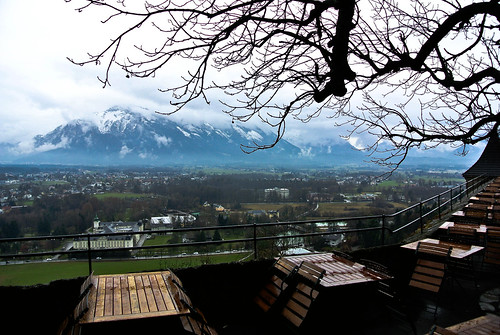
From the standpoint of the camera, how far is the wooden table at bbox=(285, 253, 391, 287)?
15.4ft

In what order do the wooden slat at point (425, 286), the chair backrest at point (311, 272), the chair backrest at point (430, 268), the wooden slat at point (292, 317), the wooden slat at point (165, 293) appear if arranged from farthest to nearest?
the chair backrest at point (430, 268) < the wooden slat at point (425, 286) < the chair backrest at point (311, 272) < the wooden slat at point (292, 317) < the wooden slat at point (165, 293)

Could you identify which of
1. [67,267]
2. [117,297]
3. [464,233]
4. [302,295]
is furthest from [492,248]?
[67,267]

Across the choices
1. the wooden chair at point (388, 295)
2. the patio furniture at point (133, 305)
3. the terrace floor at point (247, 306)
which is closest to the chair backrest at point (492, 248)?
the terrace floor at point (247, 306)

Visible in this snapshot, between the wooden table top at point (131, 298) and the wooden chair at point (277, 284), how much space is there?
136 centimetres

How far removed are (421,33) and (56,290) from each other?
6.92 m

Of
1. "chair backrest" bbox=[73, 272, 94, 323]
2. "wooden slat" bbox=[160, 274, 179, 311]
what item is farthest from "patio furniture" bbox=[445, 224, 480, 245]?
"chair backrest" bbox=[73, 272, 94, 323]

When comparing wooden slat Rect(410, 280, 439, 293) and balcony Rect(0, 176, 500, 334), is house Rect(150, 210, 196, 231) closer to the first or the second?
balcony Rect(0, 176, 500, 334)

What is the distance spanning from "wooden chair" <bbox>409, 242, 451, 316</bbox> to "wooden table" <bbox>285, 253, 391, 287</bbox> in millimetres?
1097

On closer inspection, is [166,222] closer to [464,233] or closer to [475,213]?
[475,213]

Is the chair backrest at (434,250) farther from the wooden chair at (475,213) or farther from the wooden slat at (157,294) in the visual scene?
the wooden slat at (157,294)

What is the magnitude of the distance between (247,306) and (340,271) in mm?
1669

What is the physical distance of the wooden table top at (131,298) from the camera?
352 cm

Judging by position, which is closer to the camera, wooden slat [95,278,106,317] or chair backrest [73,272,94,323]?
chair backrest [73,272,94,323]

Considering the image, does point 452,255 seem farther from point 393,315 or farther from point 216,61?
point 216,61
